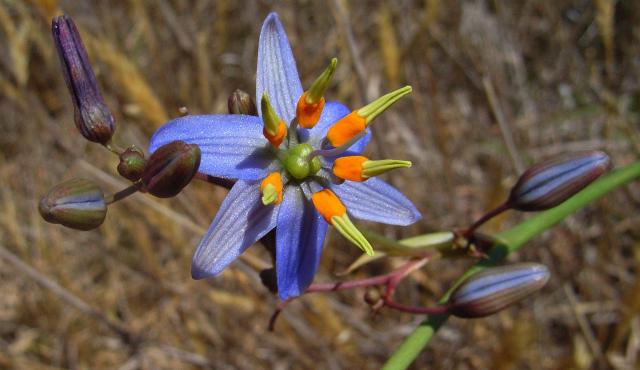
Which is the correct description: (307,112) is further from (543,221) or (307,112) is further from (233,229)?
(543,221)

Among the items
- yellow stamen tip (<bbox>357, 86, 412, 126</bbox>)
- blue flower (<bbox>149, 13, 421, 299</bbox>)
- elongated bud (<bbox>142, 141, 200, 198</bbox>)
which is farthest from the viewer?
yellow stamen tip (<bbox>357, 86, 412, 126</bbox>)

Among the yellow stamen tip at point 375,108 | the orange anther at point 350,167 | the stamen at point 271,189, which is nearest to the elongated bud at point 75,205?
the stamen at point 271,189

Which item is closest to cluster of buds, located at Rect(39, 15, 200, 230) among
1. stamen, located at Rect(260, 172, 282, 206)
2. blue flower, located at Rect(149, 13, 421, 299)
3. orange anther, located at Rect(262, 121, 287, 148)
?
blue flower, located at Rect(149, 13, 421, 299)

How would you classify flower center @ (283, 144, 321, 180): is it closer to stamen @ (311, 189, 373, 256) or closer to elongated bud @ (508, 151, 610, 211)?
stamen @ (311, 189, 373, 256)

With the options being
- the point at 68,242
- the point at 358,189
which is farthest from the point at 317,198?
the point at 68,242

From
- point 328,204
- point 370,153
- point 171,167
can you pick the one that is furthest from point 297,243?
point 370,153

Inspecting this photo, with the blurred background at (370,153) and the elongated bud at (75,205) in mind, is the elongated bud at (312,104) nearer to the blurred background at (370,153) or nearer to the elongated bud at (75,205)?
the elongated bud at (75,205)

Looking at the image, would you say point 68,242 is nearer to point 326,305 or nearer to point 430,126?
point 326,305
